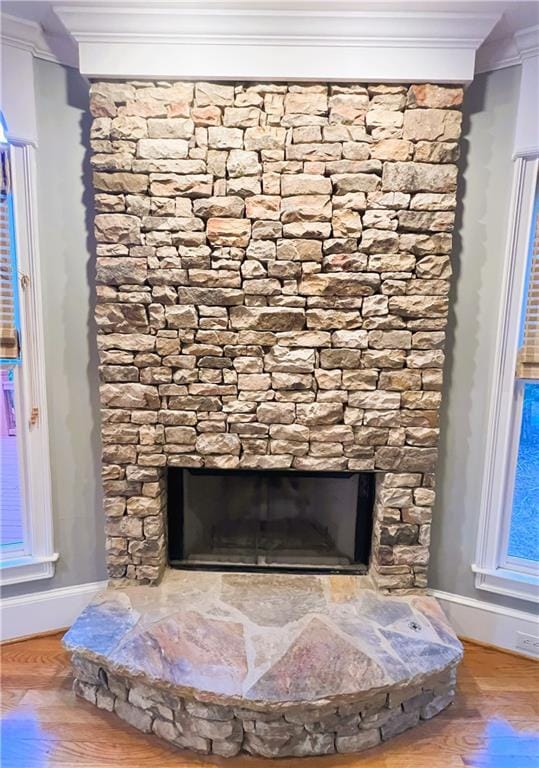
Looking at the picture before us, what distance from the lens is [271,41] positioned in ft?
5.37

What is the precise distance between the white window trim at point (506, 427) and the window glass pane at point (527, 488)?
1.5 inches

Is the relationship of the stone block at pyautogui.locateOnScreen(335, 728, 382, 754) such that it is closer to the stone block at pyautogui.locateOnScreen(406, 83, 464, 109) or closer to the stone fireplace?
the stone fireplace

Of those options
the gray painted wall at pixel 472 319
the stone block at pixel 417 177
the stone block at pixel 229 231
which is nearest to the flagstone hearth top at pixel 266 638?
the gray painted wall at pixel 472 319

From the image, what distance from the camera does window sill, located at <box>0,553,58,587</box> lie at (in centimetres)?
201

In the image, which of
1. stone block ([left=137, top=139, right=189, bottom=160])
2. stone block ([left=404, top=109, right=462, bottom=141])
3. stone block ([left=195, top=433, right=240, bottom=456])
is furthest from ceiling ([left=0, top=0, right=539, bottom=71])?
stone block ([left=195, top=433, right=240, bottom=456])

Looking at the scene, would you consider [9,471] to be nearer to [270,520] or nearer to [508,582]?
[270,520]

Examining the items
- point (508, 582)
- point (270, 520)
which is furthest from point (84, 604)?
point (508, 582)

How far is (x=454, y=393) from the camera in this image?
6.59 feet

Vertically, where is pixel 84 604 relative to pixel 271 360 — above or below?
below

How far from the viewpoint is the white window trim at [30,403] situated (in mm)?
1872

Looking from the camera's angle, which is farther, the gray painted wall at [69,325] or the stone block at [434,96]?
the gray painted wall at [69,325]

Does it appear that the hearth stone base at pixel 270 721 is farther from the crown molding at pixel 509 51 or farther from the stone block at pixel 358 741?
the crown molding at pixel 509 51

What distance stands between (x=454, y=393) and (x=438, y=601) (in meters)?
1.02

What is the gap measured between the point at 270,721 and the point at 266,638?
10.0 inches
